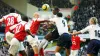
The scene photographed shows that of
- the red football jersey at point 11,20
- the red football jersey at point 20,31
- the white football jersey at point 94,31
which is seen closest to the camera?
the white football jersey at point 94,31

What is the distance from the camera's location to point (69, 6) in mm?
28859

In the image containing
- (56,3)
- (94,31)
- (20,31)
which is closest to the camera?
(94,31)

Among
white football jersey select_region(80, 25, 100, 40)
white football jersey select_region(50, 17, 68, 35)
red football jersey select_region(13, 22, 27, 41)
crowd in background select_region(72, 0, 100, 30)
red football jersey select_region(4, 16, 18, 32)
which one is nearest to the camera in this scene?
white football jersey select_region(80, 25, 100, 40)

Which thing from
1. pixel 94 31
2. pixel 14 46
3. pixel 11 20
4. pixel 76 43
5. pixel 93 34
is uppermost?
pixel 11 20

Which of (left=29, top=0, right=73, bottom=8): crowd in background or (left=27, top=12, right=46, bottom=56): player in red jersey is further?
(left=29, top=0, right=73, bottom=8): crowd in background

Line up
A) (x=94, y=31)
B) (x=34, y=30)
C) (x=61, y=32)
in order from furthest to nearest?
(x=34, y=30), (x=61, y=32), (x=94, y=31)

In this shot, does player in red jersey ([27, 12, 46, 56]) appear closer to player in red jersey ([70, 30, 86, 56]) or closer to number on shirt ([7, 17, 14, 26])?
number on shirt ([7, 17, 14, 26])

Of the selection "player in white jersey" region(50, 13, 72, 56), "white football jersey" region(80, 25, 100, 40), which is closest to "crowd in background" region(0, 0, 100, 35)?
"player in white jersey" region(50, 13, 72, 56)

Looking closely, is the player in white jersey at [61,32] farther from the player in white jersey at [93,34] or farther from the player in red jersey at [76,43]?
the player in red jersey at [76,43]

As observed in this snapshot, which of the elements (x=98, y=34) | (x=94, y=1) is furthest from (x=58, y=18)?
(x=94, y=1)

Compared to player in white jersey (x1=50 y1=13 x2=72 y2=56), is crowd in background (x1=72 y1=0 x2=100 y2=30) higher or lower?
lower

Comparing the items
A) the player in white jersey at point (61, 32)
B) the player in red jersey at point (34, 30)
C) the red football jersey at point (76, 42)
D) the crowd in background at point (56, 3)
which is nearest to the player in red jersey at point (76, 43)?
the red football jersey at point (76, 42)

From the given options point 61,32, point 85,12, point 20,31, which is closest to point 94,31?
point 61,32

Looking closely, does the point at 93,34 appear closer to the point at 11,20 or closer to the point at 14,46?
the point at 14,46
